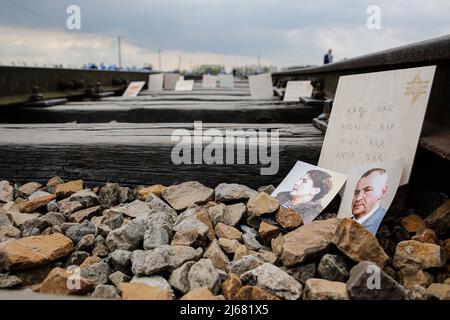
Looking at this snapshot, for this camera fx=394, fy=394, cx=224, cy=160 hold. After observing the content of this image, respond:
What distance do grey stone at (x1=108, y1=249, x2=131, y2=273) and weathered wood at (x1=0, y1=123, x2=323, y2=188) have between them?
715 mm

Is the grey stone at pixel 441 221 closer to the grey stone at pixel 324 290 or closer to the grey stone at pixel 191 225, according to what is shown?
the grey stone at pixel 324 290

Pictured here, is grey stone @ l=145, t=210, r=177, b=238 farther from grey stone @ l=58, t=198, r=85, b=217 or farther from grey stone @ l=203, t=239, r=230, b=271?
grey stone @ l=58, t=198, r=85, b=217

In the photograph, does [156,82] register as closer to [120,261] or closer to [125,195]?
[125,195]

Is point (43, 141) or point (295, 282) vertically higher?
point (43, 141)

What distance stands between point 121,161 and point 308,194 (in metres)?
0.91

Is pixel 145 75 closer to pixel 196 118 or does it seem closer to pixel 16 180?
pixel 196 118

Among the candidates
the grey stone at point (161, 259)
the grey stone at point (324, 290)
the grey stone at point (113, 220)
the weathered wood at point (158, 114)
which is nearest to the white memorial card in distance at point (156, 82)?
the weathered wood at point (158, 114)

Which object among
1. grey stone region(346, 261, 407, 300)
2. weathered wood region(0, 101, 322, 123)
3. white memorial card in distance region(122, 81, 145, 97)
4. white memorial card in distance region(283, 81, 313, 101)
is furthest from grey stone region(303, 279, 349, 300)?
white memorial card in distance region(122, 81, 145, 97)

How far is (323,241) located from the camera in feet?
3.83

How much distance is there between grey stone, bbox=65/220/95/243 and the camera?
137cm

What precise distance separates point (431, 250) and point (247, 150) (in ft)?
3.06

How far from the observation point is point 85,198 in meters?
1.67
